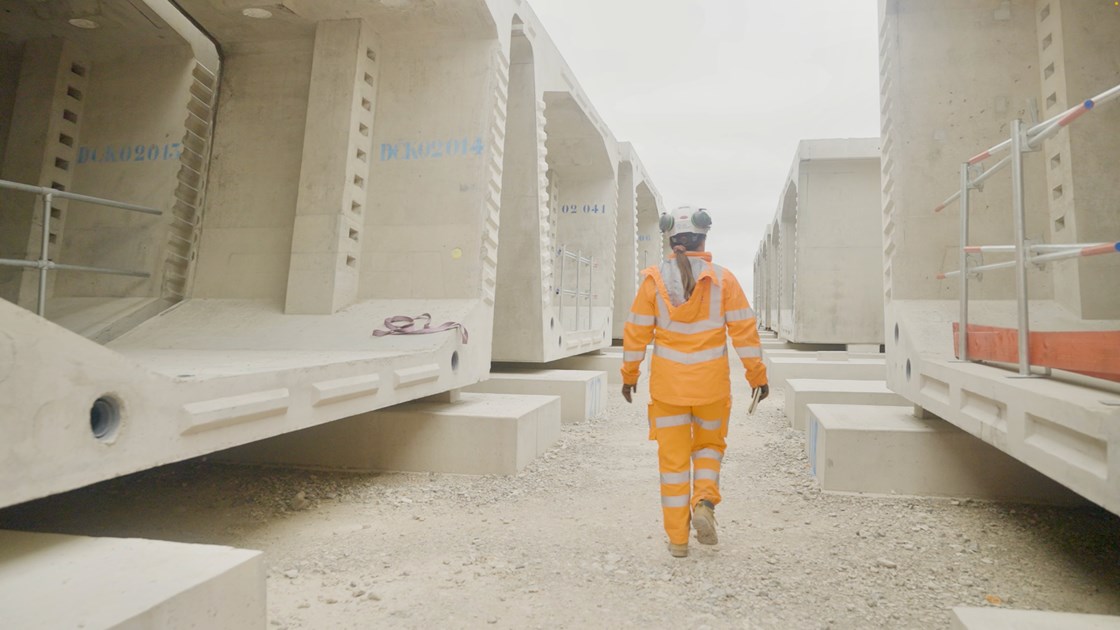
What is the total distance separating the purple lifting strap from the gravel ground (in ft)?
3.38

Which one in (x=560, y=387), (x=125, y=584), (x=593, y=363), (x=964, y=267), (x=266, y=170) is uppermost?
(x=266, y=170)

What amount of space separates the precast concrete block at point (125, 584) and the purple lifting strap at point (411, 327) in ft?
8.85

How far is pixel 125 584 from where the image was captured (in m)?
1.53

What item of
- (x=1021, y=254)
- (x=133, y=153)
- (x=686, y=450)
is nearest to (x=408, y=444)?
(x=686, y=450)

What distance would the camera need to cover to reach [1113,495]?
1719mm

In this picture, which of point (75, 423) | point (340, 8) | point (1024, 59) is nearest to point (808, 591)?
point (75, 423)

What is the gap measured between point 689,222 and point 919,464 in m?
2.11

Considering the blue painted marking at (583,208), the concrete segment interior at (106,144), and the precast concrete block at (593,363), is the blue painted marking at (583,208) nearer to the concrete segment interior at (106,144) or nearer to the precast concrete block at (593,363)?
the precast concrete block at (593,363)

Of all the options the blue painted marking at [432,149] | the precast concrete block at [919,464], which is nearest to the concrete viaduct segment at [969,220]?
the precast concrete block at [919,464]

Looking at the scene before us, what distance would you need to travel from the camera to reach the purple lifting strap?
4461 millimetres

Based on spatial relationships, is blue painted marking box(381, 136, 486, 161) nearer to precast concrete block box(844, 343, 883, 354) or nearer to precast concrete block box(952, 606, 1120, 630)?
precast concrete block box(952, 606, 1120, 630)

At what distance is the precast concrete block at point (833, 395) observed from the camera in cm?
539

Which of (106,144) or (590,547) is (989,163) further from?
(106,144)

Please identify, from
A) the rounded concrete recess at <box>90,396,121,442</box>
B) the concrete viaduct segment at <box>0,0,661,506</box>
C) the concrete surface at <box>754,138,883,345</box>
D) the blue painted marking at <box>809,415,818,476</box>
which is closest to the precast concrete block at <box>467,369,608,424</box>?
the concrete viaduct segment at <box>0,0,661,506</box>
